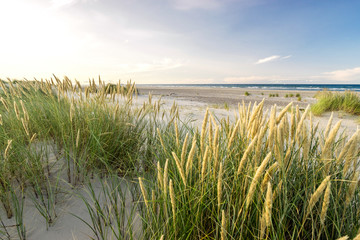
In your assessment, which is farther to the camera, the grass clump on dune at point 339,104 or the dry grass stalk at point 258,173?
the grass clump on dune at point 339,104

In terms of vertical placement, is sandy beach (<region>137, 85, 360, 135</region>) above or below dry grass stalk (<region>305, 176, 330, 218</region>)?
below

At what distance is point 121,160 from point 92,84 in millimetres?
1475

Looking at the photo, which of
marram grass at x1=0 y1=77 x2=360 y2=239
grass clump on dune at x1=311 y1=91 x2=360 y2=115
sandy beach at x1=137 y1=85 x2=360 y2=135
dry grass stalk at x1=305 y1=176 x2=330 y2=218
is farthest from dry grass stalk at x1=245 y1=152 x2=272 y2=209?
grass clump on dune at x1=311 y1=91 x2=360 y2=115

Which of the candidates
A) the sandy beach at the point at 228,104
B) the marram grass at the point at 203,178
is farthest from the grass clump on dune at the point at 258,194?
the sandy beach at the point at 228,104

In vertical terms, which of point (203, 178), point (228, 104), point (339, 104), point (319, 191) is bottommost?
point (228, 104)

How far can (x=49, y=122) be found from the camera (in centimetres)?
262

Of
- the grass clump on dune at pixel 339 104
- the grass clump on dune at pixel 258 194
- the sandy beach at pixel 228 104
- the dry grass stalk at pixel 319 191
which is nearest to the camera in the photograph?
the dry grass stalk at pixel 319 191

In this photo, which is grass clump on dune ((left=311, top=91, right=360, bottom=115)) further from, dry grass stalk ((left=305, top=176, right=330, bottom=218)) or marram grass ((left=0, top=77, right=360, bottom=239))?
dry grass stalk ((left=305, top=176, right=330, bottom=218))

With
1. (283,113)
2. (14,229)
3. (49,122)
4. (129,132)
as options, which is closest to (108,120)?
(129,132)

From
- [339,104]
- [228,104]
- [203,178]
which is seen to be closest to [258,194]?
[203,178]

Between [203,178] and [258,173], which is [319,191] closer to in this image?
[258,173]

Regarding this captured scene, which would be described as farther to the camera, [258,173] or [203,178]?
[203,178]

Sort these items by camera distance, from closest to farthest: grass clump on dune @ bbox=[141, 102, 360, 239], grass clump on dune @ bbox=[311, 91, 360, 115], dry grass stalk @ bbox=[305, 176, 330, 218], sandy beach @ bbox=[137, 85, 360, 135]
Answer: dry grass stalk @ bbox=[305, 176, 330, 218], grass clump on dune @ bbox=[141, 102, 360, 239], sandy beach @ bbox=[137, 85, 360, 135], grass clump on dune @ bbox=[311, 91, 360, 115]

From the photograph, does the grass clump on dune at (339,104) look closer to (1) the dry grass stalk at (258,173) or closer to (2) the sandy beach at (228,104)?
(2) the sandy beach at (228,104)
